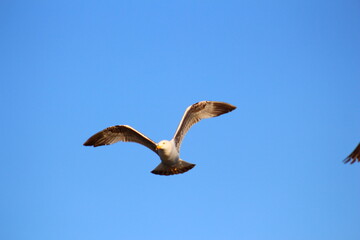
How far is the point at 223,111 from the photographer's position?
20.9 meters

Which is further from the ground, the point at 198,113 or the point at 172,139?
the point at 198,113

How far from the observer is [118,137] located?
69.4 ft

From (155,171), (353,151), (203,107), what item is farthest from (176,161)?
(353,151)

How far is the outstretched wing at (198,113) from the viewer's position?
2028 cm

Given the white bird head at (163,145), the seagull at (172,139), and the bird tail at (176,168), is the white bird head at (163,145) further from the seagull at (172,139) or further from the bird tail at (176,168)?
the bird tail at (176,168)

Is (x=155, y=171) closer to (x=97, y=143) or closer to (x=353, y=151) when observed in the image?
(x=97, y=143)

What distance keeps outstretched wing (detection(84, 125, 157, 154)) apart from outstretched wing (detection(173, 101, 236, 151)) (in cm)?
124

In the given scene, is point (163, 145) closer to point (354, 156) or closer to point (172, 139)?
point (172, 139)

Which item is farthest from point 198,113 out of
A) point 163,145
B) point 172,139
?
point 163,145

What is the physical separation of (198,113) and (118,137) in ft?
12.1

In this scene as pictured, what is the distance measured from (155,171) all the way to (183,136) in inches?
75.9

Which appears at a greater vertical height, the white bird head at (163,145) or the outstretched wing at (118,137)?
the outstretched wing at (118,137)

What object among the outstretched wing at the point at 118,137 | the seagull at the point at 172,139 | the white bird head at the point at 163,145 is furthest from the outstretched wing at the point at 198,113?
the outstretched wing at the point at 118,137

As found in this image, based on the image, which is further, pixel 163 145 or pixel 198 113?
pixel 198 113
